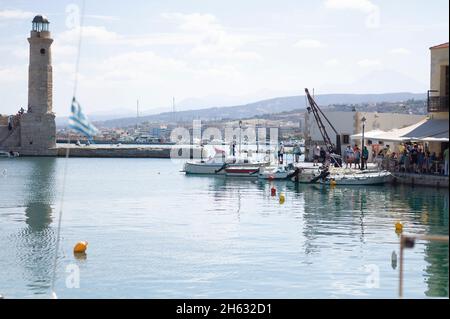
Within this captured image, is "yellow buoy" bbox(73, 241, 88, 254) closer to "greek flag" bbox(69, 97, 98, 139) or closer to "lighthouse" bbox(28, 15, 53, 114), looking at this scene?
"greek flag" bbox(69, 97, 98, 139)

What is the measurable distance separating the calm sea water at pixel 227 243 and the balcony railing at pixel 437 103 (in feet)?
14.9

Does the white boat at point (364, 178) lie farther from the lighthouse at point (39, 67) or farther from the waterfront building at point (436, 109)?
the lighthouse at point (39, 67)

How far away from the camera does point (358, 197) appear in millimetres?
39062

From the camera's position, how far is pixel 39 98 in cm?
9006

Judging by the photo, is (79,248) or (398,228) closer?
(79,248)

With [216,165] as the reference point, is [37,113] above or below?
above

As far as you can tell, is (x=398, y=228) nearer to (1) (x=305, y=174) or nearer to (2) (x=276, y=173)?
(1) (x=305, y=174)

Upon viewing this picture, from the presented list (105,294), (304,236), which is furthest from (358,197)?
(105,294)

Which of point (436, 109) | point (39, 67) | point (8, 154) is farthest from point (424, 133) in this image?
point (8, 154)

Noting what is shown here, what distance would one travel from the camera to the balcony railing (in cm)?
4069

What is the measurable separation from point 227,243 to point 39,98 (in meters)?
70.4

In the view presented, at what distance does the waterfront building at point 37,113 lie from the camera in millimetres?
89125

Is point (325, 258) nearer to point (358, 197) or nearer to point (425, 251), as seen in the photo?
point (425, 251)
